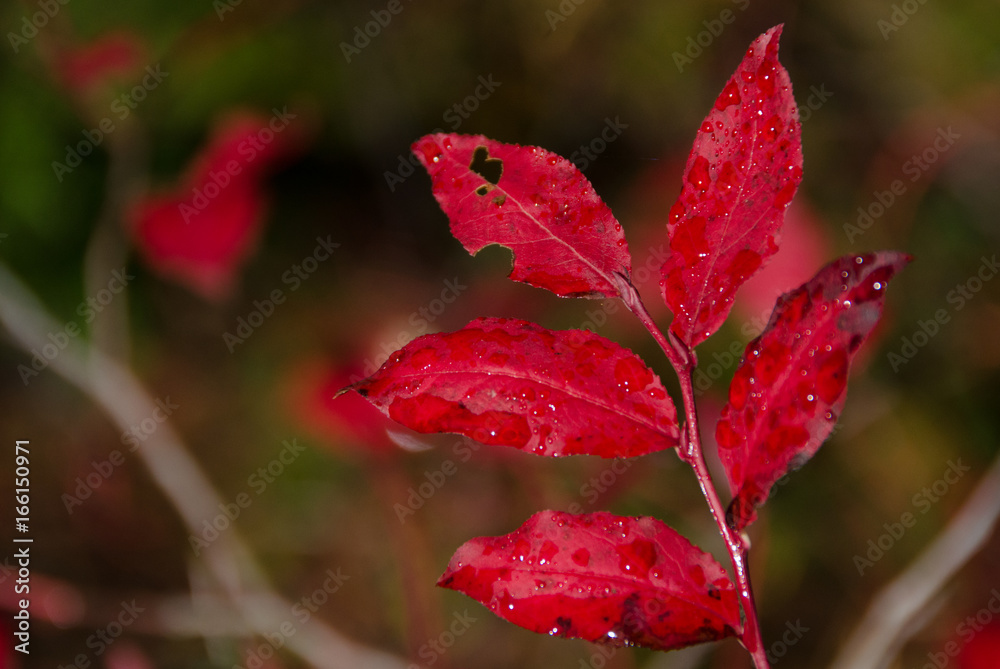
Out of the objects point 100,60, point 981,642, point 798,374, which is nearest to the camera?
point 798,374

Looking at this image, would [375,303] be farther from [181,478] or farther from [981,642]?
[981,642]

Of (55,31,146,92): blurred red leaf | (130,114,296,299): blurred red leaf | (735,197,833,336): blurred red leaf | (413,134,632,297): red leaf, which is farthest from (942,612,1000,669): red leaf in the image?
(55,31,146,92): blurred red leaf

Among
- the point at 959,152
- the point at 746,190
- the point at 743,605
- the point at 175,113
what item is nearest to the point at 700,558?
the point at 743,605

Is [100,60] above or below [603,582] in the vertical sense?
below

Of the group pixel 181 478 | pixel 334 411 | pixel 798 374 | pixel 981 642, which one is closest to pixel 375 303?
pixel 334 411

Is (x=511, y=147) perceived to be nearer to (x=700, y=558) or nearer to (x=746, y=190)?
(x=746, y=190)

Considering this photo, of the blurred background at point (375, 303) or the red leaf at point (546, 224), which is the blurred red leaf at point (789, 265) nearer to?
the blurred background at point (375, 303)

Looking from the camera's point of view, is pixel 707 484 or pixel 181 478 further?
pixel 181 478
